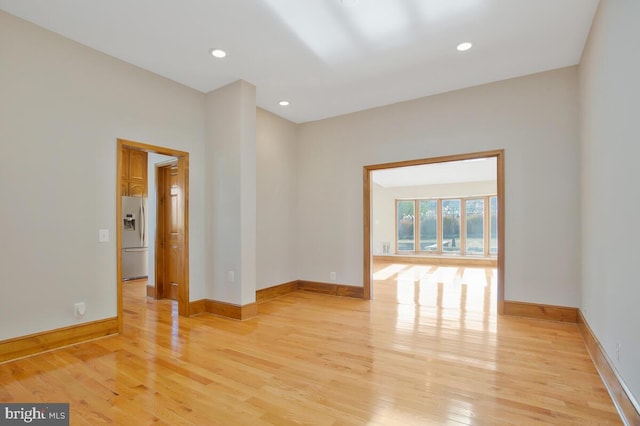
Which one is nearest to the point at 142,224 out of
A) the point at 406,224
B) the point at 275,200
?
the point at 275,200

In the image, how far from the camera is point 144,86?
3.68 meters

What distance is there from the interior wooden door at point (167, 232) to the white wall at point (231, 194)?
1.07m

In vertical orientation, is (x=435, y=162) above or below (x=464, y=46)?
below

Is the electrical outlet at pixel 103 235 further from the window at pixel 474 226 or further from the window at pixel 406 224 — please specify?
the window at pixel 474 226

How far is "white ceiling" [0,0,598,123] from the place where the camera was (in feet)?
8.65

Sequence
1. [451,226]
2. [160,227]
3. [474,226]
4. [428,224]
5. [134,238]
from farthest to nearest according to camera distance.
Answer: [428,224], [451,226], [474,226], [134,238], [160,227]

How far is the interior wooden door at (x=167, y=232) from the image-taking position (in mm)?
4965

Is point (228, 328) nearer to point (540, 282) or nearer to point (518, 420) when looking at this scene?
point (518, 420)

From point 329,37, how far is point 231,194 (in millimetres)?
2168

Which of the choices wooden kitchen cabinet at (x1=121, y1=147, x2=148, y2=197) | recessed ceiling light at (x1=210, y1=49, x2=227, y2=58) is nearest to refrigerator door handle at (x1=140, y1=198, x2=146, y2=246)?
wooden kitchen cabinet at (x1=121, y1=147, x2=148, y2=197)

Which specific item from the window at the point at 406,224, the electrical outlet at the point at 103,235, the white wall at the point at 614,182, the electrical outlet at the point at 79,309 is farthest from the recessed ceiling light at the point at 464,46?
the window at the point at 406,224

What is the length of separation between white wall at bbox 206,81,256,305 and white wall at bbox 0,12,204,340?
850mm

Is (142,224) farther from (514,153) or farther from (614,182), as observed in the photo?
(614,182)

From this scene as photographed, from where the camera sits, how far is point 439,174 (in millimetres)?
9188
